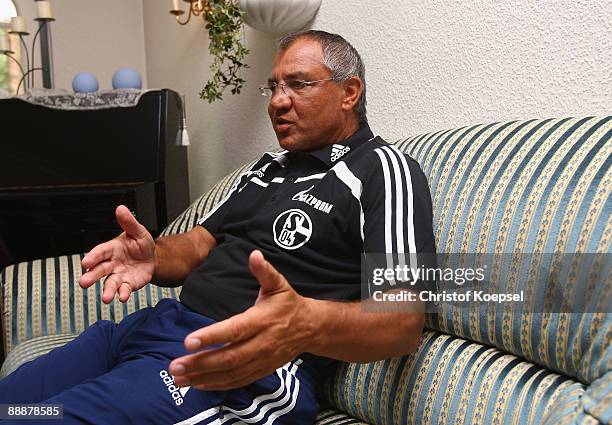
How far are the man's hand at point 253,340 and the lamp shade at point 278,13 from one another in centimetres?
144

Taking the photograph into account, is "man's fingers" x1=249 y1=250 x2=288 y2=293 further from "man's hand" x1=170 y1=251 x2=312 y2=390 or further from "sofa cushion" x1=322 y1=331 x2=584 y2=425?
"sofa cushion" x1=322 y1=331 x2=584 y2=425

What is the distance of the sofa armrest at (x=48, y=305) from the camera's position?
1.59m

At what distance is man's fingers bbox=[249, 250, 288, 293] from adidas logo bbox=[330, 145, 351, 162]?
1.88 feet

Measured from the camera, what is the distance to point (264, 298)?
731 millimetres

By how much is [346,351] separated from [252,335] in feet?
0.71

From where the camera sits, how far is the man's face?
52.0 inches

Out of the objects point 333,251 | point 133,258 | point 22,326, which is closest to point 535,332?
point 333,251

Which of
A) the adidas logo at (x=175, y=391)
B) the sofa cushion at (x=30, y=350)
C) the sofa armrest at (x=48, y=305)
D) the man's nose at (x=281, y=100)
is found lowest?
the sofa cushion at (x=30, y=350)

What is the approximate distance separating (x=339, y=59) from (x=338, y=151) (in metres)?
0.22

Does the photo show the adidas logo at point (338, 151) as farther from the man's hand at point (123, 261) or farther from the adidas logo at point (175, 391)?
the adidas logo at point (175, 391)

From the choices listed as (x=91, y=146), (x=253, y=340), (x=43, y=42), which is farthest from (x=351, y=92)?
(x=43, y=42)

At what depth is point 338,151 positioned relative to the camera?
128cm

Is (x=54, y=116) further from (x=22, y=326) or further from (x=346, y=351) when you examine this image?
(x=346, y=351)

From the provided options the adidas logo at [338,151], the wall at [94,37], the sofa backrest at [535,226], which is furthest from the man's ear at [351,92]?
the wall at [94,37]
